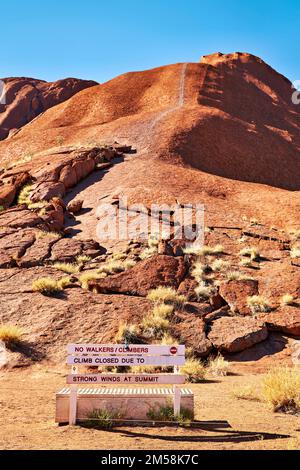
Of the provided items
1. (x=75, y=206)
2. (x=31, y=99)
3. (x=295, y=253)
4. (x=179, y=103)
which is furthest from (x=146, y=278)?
(x=31, y=99)

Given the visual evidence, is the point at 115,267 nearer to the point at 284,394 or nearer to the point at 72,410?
the point at 284,394

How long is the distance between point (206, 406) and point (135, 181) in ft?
73.6

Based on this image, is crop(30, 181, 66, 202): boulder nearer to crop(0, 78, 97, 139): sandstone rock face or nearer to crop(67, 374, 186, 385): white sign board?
crop(67, 374, 186, 385): white sign board

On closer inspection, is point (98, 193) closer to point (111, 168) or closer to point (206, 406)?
point (111, 168)

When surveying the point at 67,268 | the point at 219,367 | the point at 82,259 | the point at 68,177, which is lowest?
the point at 219,367

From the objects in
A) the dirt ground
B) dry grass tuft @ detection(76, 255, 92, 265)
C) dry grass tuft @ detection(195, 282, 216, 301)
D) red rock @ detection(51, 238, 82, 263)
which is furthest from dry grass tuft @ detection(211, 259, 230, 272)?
the dirt ground

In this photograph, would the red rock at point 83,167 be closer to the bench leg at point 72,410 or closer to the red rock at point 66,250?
the red rock at point 66,250

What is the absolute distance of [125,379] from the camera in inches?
319

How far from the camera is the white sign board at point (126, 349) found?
8.12m

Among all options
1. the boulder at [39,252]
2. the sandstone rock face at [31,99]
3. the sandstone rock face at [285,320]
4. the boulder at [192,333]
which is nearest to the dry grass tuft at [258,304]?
the sandstone rock face at [285,320]

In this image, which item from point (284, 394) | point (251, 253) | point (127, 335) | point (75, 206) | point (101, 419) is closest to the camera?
point (101, 419)

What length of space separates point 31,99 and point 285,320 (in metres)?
72.8

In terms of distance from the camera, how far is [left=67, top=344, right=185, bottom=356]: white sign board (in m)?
8.12

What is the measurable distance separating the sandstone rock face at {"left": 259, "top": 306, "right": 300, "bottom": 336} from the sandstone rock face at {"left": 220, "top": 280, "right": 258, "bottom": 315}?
0.76 m
